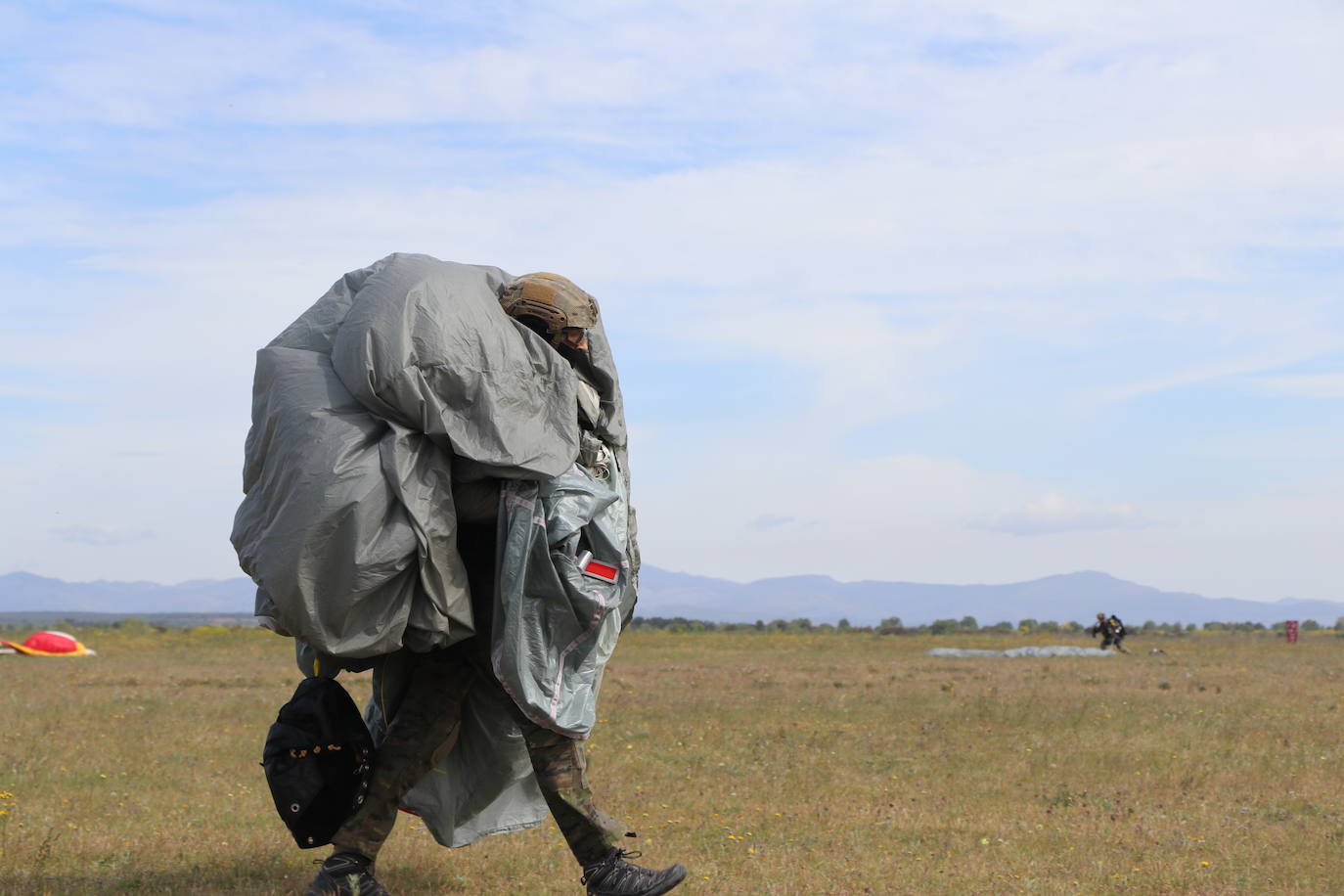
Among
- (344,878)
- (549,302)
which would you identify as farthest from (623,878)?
(549,302)

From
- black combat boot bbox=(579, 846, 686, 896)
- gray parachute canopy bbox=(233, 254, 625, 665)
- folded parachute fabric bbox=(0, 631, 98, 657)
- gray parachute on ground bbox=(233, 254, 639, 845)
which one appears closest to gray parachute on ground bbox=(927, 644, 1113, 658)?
folded parachute fabric bbox=(0, 631, 98, 657)

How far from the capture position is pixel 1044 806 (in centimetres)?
802

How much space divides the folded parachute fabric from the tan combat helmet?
89.4ft

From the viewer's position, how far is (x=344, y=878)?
16.2 ft

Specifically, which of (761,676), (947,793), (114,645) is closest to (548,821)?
(947,793)

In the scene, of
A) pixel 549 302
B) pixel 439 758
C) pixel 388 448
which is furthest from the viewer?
pixel 439 758

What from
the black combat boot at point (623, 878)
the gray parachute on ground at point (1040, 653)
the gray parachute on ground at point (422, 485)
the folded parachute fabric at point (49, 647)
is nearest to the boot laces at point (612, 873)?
the black combat boot at point (623, 878)

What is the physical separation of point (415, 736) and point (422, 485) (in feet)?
3.97

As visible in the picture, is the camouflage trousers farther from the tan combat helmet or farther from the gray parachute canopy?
the tan combat helmet

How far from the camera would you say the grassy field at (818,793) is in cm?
602

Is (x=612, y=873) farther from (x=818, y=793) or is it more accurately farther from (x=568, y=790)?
(x=818, y=793)

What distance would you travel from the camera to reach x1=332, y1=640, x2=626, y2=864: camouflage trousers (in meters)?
4.92

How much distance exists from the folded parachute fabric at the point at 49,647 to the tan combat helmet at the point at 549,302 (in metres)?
27.2

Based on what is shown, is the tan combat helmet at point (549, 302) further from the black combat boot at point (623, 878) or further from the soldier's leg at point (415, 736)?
the black combat boot at point (623, 878)
